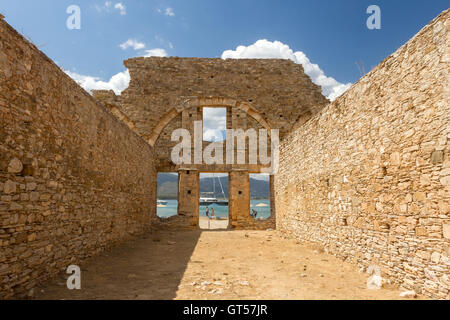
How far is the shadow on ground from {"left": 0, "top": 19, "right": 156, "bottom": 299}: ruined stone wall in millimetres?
284

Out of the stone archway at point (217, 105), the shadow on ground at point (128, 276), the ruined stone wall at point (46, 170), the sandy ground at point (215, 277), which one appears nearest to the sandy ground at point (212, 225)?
the stone archway at point (217, 105)

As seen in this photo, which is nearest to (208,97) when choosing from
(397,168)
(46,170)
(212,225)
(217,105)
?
(217,105)

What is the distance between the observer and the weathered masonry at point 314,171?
347cm

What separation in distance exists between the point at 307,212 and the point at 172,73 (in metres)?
11.2

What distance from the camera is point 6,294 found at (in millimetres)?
3301

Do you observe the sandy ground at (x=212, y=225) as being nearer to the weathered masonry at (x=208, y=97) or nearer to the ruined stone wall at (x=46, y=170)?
the weathered masonry at (x=208, y=97)

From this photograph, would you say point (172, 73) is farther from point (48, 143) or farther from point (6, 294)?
point (6, 294)

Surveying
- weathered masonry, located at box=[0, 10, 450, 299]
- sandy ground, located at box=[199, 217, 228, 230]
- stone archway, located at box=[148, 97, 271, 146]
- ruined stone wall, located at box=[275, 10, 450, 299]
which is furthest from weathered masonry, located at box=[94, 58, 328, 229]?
ruined stone wall, located at box=[275, 10, 450, 299]

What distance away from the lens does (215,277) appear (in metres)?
4.70

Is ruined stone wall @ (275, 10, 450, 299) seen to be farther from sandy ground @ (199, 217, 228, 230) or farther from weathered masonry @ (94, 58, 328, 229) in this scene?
sandy ground @ (199, 217, 228, 230)

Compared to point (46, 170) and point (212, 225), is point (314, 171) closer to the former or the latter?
point (46, 170)

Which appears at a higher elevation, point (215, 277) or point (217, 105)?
point (217, 105)

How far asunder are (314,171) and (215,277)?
4156 mm
